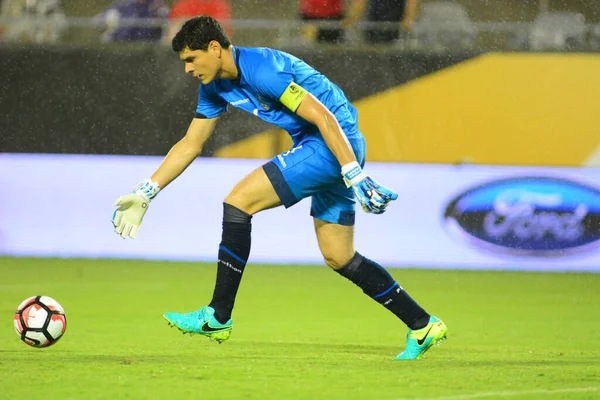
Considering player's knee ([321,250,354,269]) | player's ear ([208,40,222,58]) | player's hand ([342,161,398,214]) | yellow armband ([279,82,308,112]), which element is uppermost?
player's ear ([208,40,222,58])

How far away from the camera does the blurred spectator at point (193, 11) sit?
13.4m

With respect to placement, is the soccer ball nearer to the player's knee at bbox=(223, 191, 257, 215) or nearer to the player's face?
the player's knee at bbox=(223, 191, 257, 215)

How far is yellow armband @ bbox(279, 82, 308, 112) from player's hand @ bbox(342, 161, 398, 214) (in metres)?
0.43

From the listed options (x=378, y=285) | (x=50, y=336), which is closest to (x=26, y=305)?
(x=50, y=336)

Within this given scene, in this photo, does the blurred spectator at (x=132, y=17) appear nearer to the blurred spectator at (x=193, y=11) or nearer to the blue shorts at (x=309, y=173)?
the blurred spectator at (x=193, y=11)

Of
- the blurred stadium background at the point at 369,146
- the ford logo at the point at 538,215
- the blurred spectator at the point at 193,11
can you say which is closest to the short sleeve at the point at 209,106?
the blurred stadium background at the point at 369,146

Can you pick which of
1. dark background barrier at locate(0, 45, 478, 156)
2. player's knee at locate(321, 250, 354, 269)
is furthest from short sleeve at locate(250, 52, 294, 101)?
dark background barrier at locate(0, 45, 478, 156)

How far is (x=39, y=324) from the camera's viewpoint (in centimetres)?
616

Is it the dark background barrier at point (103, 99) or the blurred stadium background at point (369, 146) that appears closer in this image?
the blurred stadium background at point (369, 146)

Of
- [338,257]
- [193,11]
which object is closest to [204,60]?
[338,257]

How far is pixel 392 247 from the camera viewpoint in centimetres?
1234

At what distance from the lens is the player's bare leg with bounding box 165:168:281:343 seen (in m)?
6.04

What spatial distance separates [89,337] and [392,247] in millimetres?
5733

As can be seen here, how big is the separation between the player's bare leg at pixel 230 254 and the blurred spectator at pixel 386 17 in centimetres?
729
